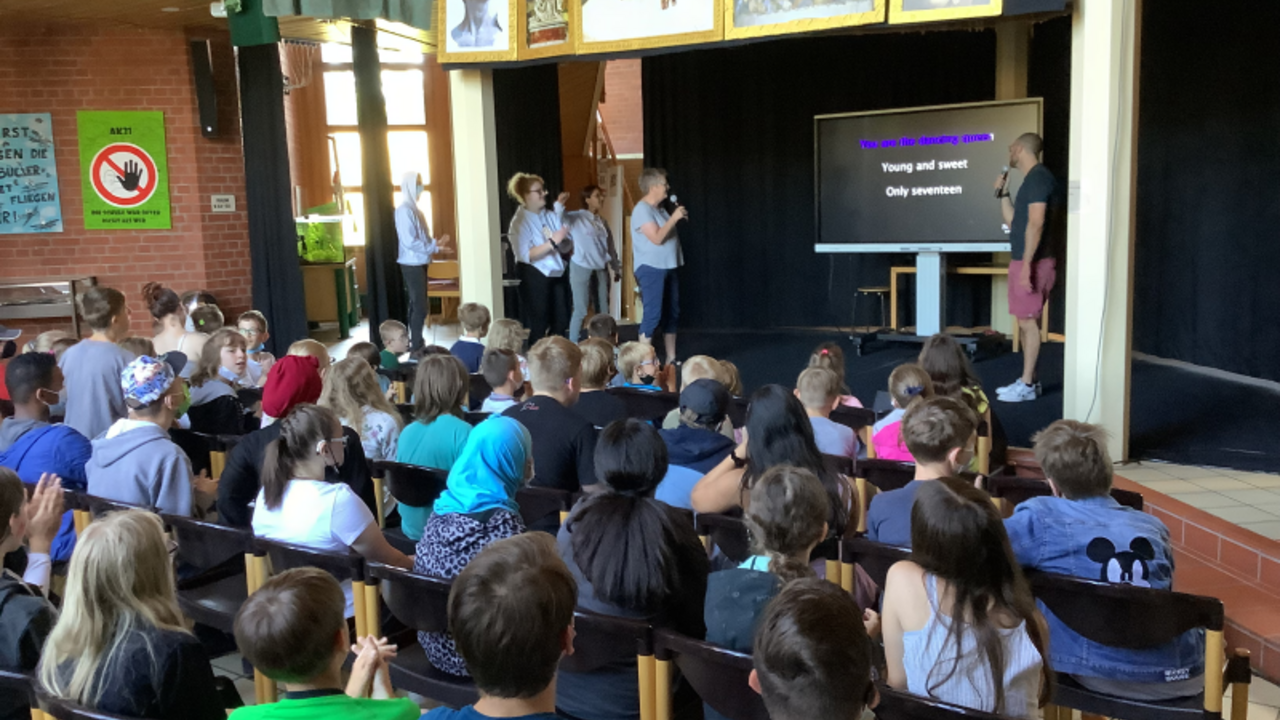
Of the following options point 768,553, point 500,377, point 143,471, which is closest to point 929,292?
point 500,377

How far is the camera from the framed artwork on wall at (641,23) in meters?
5.66

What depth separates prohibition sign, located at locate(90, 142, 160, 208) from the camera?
865 centimetres

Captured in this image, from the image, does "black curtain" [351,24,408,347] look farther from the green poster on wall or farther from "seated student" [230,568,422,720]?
"seated student" [230,568,422,720]

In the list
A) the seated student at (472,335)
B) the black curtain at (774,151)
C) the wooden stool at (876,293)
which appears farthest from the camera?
the black curtain at (774,151)

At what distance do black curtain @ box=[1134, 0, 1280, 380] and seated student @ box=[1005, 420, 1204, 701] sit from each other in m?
4.41

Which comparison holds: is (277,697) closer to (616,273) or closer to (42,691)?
(42,691)

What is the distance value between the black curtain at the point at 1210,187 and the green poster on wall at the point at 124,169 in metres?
7.29

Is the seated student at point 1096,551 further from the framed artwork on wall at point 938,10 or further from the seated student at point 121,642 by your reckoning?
the framed artwork on wall at point 938,10

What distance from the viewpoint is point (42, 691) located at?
1.88m

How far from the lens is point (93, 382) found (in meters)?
4.40

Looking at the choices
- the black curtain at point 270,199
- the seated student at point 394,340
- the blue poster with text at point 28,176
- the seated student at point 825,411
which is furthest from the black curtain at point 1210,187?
the blue poster with text at point 28,176

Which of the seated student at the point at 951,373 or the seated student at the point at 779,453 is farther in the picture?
the seated student at the point at 951,373

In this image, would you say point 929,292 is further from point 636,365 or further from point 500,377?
point 500,377

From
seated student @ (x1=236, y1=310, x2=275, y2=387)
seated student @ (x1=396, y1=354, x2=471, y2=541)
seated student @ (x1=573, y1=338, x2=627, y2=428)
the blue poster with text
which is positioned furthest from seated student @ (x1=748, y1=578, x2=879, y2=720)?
the blue poster with text
